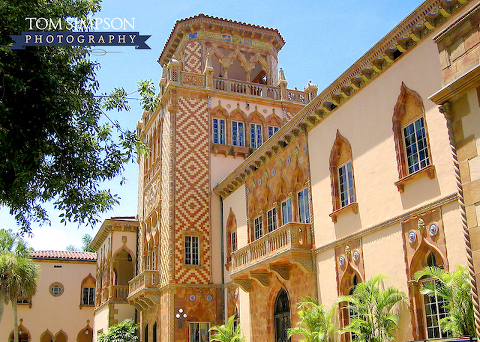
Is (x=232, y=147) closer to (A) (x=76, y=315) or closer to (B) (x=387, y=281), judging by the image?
(B) (x=387, y=281)

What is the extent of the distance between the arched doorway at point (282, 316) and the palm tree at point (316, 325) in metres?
3.03

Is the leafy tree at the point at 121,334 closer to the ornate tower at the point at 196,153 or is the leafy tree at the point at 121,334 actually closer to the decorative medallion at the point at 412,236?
the ornate tower at the point at 196,153

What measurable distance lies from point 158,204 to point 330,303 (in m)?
14.5

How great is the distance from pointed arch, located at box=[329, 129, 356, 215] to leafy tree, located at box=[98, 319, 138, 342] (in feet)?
57.1

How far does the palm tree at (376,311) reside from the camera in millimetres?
13555

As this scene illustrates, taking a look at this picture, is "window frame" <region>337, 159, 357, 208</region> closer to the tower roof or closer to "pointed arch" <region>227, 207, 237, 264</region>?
"pointed arch" <region>227, 207, 237, 264</region>

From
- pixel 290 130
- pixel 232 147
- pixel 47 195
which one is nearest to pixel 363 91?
pixel 290 130

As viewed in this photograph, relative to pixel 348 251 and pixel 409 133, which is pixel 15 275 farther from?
pixel 409 133

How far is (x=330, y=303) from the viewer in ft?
56.2

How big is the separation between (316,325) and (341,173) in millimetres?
4775

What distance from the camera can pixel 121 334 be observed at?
3025cm

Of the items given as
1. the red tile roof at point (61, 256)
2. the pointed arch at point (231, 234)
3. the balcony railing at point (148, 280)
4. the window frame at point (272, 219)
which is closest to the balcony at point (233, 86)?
the pointed arch at point (231, 234)

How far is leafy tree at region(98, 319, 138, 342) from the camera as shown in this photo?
2997 cm

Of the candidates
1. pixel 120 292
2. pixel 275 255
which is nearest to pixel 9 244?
pixel 120 292
